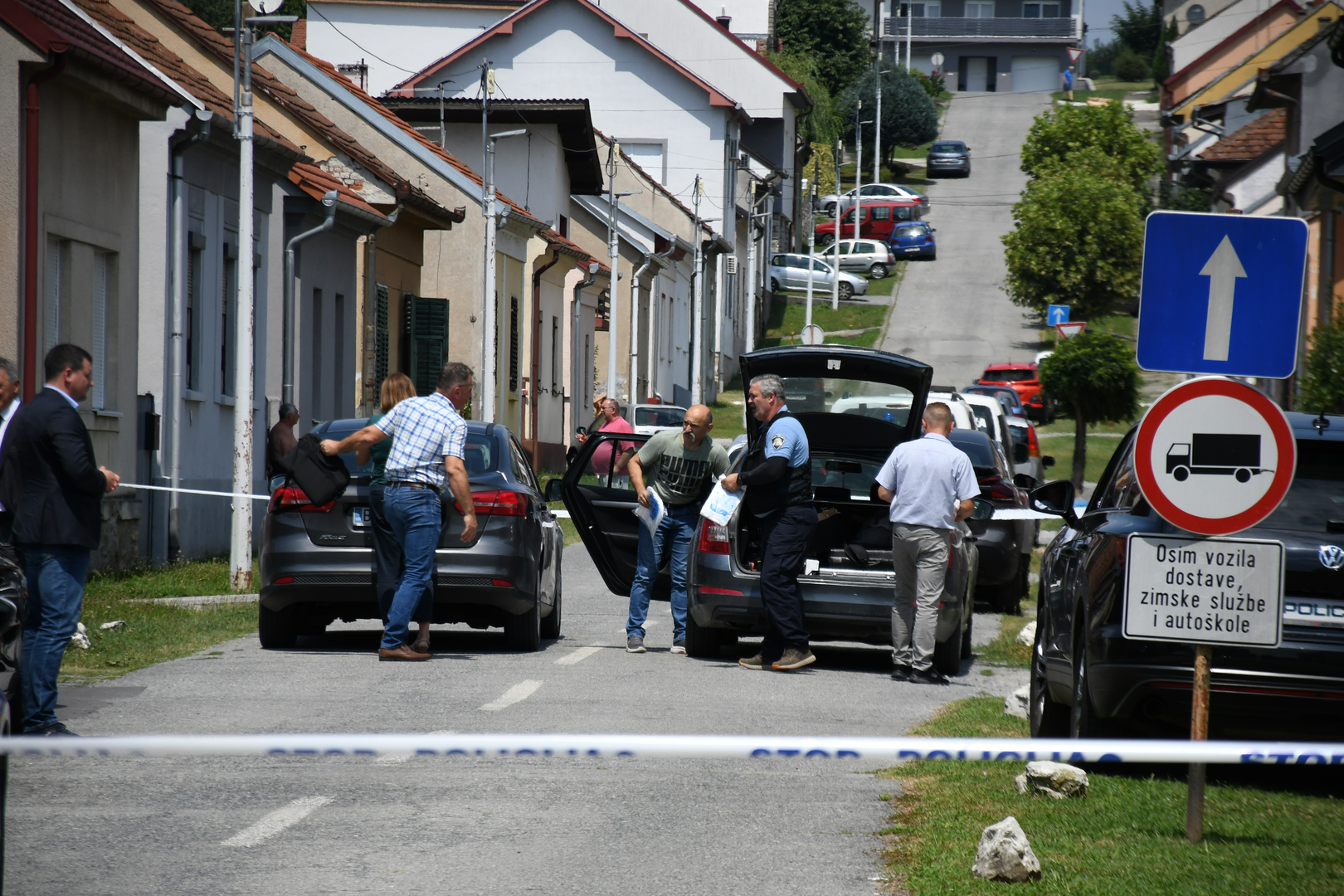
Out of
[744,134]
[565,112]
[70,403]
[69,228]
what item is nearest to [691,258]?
[744,134]

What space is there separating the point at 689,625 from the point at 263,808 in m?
6.05

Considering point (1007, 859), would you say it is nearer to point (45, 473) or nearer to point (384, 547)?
point (45, 473)

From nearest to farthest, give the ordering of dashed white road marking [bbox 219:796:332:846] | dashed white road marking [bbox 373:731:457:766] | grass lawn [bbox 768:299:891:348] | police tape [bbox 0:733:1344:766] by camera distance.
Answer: police tape [bbox 0:733:1344:766], dashed white road marking [bbox 219:796:332:846], dashed white road marking [bbox 373:731:457:766], grass lawn [bbox 768:299:891:348]

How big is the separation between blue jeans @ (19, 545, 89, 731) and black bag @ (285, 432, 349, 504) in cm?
309

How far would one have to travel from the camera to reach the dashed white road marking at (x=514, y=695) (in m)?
9.73

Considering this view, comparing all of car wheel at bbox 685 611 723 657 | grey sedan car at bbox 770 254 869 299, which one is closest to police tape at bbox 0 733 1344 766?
car wheel at bbox 685 611 723 657

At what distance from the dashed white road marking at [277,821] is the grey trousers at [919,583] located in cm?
548

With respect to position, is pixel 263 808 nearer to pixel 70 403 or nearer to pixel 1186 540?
pixel 70 403

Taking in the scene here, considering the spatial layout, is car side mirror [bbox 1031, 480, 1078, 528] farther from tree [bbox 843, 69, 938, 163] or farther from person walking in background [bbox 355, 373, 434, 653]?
tree [bbox 843, 69, 938, 163]

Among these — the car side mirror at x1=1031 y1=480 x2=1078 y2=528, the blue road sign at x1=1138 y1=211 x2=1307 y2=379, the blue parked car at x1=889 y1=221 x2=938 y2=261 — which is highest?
the blue parked car at x1=889 y1=221 x2=938 y2=261

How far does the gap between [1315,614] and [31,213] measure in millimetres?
12976

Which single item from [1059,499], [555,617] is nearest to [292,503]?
[555,617]

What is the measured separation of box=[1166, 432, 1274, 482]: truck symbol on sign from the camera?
684 cm

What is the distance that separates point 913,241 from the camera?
76875 mm
